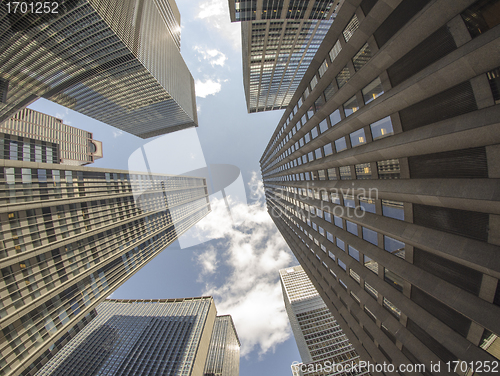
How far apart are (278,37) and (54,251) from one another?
89.2 m

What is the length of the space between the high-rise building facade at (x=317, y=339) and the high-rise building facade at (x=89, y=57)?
14674 centimetres

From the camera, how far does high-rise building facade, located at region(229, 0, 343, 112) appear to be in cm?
4953

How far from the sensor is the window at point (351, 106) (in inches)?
605

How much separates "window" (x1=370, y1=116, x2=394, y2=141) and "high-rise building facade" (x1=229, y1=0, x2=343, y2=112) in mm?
52415

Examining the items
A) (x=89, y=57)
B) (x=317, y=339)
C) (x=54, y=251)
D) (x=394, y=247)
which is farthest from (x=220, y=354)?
(x=89, y=57)

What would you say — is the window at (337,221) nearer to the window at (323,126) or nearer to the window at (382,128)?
the window at (382,128)

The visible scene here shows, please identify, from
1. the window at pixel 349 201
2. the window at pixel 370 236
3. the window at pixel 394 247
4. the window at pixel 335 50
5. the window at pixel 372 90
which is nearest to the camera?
the window at pixel 372 90

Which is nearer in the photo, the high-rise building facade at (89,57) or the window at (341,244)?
the window at (341,244)

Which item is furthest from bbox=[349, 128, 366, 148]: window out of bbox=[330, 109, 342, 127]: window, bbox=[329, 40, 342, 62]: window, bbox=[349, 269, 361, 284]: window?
bbox=[349, 269, 361, 284]: window

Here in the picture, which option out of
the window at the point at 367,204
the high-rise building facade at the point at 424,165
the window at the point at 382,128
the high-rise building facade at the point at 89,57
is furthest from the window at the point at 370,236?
the high-rise building facade at the point at 89,57

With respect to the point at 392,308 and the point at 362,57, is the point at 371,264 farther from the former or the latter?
the point at 362,57

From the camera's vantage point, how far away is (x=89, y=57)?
6819 cm

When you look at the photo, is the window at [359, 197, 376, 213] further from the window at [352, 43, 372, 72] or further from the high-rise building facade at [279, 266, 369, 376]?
the high-rise building facade at [279, 266, 369, 376]

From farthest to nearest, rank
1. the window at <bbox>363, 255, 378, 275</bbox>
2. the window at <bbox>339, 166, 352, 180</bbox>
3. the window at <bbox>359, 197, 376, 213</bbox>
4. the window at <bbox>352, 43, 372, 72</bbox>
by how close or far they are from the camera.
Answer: the window at <bbox>339, 166, 352, 180</bbox>
the window at <bbox>363, 255, 378, 275</bbox>
the window at <bbox>359, 197, 376, 213</bbox>
the window at <bbox>352, 43, 372, 72</bbox>
